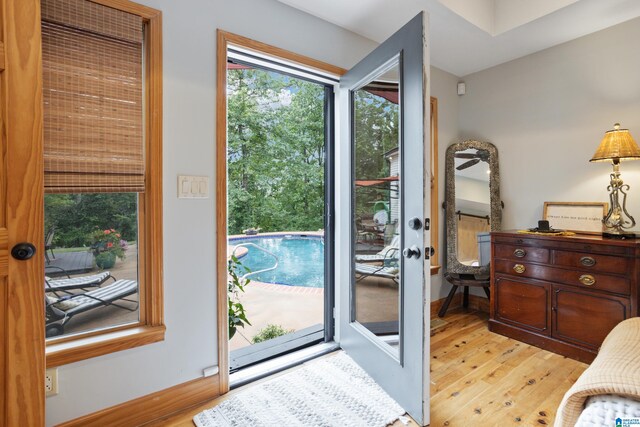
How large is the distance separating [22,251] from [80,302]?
61 cm

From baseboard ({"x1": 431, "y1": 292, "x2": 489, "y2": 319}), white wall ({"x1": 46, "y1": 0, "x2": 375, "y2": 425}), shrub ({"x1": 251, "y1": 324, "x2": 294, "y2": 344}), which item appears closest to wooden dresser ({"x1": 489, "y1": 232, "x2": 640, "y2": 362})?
baseboard ({"x1": 431, "y1": 292, "x2": 489, "y2": 319})

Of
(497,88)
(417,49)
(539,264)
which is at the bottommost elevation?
(539,264)

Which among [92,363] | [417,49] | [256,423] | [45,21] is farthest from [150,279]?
[417,49]

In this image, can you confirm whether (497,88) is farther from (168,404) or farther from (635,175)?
(168,404)

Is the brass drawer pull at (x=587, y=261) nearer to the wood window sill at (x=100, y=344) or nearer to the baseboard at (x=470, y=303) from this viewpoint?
the baseboard at (x=470, y=303)

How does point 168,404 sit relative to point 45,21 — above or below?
below

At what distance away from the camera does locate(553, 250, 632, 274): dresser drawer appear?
6.45 feet

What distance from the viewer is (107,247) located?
155cm

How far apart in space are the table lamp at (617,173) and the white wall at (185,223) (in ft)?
8.02

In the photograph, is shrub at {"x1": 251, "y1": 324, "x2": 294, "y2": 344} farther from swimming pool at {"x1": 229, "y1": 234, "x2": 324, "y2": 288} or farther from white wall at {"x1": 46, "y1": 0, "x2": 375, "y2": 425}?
swimming pool at {"x1": 229, "y1": 234, "x2": 324, "y2": 288}

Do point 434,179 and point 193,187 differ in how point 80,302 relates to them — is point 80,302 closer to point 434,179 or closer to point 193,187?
point 193,187

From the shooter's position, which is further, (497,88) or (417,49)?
(497,88)

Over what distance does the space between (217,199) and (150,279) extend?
0.53 metres

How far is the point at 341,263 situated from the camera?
2262mm
